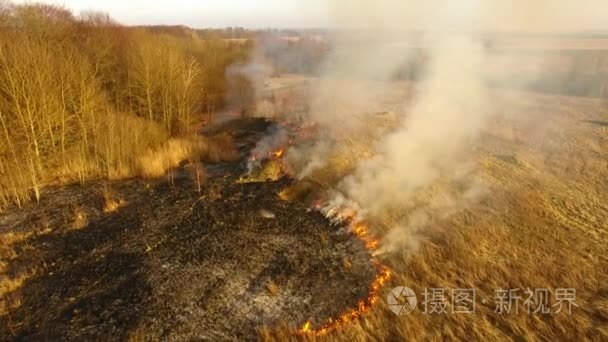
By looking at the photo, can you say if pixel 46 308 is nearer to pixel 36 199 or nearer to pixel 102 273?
pixel 102 273

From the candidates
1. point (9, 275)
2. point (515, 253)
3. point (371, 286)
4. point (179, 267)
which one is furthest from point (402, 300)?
point (9, 275)

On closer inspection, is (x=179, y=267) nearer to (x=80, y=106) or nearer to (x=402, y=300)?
(x=402, y=300)

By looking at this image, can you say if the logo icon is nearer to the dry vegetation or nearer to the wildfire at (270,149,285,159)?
the wildfire at (270,149,285,159)

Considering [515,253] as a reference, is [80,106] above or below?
above

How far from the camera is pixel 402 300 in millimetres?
8789

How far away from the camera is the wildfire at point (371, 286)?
324 inches

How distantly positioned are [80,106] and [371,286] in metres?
16.9

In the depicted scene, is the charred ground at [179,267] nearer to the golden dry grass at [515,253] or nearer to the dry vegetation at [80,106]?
the golden dry grass at [515,253]

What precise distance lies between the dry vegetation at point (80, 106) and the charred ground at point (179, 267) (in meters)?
2.65

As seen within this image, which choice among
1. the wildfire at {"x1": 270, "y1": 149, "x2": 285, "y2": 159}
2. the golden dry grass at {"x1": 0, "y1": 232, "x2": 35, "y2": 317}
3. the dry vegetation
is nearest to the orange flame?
the golden dry grass at {"x1": 0, "y1": 232, "x2": 35, "y2": 317}

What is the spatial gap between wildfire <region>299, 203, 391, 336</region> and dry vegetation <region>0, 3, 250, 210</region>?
429 inches

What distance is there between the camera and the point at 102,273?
10195mm

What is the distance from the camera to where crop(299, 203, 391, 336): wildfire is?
823 cm

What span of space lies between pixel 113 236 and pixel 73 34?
67.7 feet
